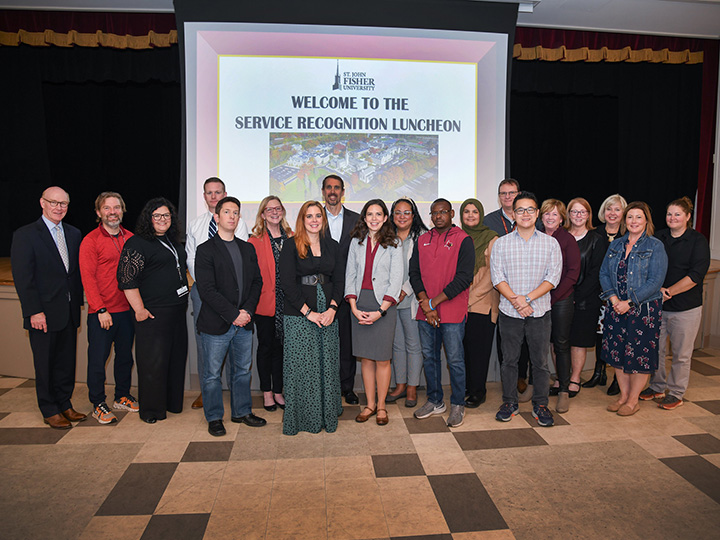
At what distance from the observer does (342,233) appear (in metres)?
3.51

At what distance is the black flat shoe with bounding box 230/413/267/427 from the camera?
316 centimetres

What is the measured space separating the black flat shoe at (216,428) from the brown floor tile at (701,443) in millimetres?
2921

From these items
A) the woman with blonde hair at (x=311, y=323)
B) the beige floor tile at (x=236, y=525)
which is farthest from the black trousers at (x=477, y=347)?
the beige floor tile at (x=236, y=525)

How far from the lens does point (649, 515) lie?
2150 mm

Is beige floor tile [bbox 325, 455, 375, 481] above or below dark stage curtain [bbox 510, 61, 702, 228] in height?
below

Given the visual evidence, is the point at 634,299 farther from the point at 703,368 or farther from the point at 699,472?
the point at 703,368

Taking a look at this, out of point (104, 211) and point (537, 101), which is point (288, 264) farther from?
point (537, 101)

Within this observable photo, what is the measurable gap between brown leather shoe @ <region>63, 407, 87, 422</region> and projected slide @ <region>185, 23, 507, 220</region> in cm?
200

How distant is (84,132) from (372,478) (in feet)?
18.8

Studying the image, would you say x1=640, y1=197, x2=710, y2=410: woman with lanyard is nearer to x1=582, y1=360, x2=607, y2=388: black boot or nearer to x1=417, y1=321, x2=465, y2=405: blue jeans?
x1=582, y1=360, x2=607, y2=388: black boot

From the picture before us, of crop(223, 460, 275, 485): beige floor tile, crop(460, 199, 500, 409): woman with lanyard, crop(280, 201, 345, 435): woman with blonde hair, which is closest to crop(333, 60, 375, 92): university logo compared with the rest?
crop(460, 199, 500, 409): woman with lanyard

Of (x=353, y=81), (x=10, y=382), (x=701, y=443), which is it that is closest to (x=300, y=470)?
(x=701, y=443)

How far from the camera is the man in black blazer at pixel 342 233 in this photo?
3508 mm

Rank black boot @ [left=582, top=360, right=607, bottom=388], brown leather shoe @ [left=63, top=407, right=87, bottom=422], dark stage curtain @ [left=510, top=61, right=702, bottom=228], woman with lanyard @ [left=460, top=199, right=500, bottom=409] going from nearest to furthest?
brown leather shoe @ [left=63, top=407, right=87, bottom=422], woman with lanyard @ [left=460, top=199, right=500, bottom=409], black boot @ [left=582, top=360, right=607, bottom=388], dark stage curtain @ [left=510, top=61, right=702, bottom=228]
